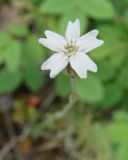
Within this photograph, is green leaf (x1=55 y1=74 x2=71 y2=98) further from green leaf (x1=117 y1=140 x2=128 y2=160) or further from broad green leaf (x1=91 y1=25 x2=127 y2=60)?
green leaf (x1=117 y1=140 x2=128 y2=160)

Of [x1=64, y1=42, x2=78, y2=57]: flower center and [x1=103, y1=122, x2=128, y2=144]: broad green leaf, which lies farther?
[x1=103, y1=122, x2=128, y2=144]: broad green leaf

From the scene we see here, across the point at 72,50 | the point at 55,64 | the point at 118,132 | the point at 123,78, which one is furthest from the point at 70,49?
the point at 123,78

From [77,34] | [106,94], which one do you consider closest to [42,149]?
[106,94]

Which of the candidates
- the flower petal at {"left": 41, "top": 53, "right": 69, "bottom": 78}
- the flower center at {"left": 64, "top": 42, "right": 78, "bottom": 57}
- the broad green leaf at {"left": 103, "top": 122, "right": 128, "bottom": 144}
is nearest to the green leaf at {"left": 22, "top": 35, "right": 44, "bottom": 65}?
the broad green leaf at {"left": 103, "top": 122, "right": 128, "bottom": 144}

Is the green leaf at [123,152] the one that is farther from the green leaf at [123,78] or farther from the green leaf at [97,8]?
the green leaf at [97,8]

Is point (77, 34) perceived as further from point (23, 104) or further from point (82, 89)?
point (23, 104)

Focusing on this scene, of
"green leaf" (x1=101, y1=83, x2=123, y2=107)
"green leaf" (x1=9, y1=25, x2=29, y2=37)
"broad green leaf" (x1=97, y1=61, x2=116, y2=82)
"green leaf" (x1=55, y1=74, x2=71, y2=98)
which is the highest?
"green leaf" (x1=9, y1=25, x2=29, y2=37)

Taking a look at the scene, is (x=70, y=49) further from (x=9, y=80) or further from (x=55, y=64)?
(x=9, y=80)

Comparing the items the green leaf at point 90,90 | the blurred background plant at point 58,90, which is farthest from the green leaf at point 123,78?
the green leaf at point 90,90
